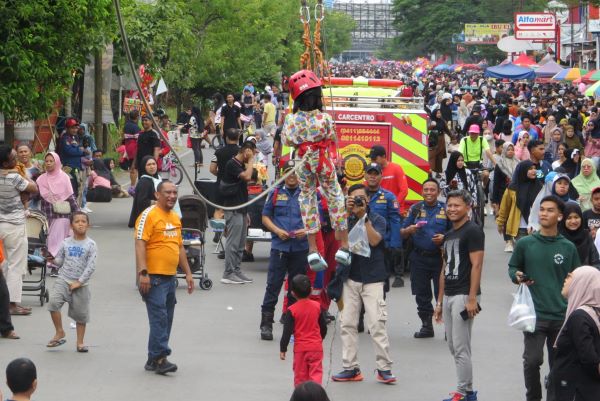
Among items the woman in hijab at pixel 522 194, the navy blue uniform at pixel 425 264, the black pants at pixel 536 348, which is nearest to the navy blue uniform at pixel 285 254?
the navy blue uniform at pixel 425 264

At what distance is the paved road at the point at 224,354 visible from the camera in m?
10.6

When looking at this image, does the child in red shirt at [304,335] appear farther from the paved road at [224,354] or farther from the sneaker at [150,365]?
the sneaker at [150,365]

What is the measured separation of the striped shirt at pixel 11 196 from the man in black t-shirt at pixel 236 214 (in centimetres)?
318

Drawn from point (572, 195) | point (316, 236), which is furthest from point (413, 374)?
point (572, 195)

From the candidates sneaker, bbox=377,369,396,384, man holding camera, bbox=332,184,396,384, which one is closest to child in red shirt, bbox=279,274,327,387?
man holding camera, bbox=332,184,396,384

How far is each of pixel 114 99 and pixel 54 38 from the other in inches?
728

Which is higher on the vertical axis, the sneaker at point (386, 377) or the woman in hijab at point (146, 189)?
the woman in hijab at point (146, 189)

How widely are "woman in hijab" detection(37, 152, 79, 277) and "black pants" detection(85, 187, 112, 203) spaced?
6.37 m

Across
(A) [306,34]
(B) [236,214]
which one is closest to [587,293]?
(A) [306,34]

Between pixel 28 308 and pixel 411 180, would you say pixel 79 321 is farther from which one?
pixel 411 180

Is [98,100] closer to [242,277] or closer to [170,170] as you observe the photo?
[170,170]

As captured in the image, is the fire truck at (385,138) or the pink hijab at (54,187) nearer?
the pink hijab at (54,187)

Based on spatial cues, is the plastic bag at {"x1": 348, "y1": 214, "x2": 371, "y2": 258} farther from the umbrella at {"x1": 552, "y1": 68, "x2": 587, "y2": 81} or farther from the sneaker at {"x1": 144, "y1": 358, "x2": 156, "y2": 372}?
the umbrella at {"x1": 552, "y1": 68, "x2": 587, "y2": 81}

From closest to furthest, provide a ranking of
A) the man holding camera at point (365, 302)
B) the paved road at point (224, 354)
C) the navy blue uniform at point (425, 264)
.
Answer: the paved road at point (224, 354) → the man holding camera at point (365, 302) → the navy blue uniform at point (425, 264)
